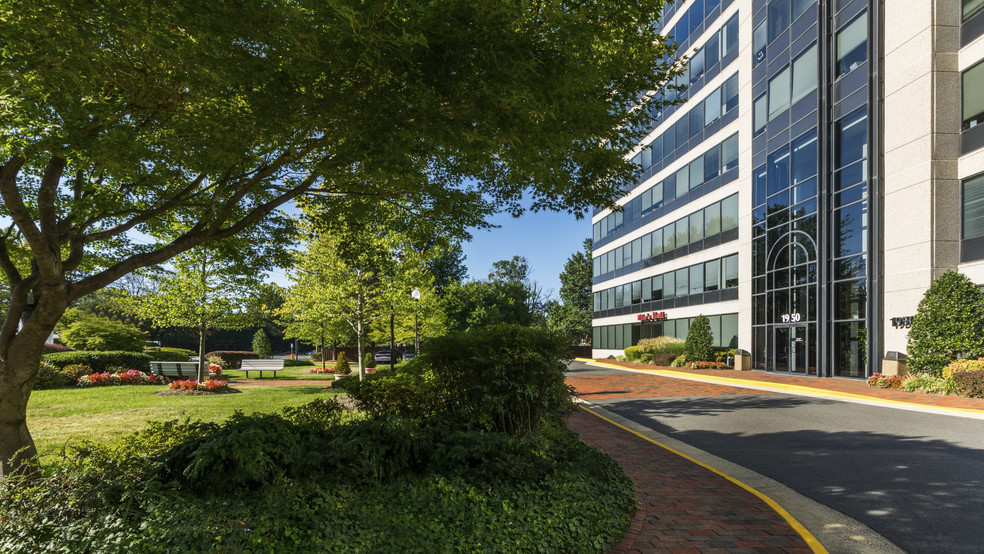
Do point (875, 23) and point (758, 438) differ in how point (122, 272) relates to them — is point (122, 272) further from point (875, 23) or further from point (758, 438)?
point (875, 23)

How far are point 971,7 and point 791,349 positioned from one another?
1383 centimetres

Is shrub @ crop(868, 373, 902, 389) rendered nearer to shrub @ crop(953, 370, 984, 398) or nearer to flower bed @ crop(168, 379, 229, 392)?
shrub @ crop(953, 370, 984, 398)

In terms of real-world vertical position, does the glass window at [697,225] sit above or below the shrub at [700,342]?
above

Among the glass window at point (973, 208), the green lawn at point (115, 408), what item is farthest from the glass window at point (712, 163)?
the green lawn at point (115, 408)

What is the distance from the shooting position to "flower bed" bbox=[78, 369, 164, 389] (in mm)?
17875

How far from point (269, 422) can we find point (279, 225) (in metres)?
4.16

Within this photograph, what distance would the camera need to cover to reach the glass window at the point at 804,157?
22031mm

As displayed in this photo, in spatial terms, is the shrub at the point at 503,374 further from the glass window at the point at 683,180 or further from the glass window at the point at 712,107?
the glass window at the point at 683,180

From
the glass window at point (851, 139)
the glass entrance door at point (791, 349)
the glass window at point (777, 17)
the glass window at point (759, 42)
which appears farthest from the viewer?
the glass window at point (759, 42)

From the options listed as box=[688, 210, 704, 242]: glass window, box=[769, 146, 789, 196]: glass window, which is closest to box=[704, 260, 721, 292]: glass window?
box=[688, 210, 704, 242]: glass window

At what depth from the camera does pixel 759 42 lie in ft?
87.2

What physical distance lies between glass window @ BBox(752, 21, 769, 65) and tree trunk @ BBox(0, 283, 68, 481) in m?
30.0

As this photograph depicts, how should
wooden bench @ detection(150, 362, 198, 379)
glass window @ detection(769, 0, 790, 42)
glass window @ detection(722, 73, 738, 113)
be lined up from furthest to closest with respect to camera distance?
glass window @ detection(722, 73, 738, 113), glass window @ detection(769, 0, 790, 42), wooden bench @ detection(150, 362, 198, 379)

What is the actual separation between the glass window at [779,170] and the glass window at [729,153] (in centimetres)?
342
